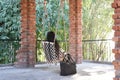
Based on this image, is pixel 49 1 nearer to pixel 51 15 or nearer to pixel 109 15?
pixel 51 15

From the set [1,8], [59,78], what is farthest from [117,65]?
[1,8]

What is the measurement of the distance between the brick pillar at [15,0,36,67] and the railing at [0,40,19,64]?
120 cm

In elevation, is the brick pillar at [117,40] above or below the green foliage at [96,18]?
below

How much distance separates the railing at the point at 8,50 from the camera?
899 centimetres

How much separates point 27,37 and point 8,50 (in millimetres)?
2300

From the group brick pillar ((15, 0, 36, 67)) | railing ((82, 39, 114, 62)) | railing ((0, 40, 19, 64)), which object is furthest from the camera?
railing ((82, 39, 114, 62))

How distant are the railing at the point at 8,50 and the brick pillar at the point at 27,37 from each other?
1.20 meters

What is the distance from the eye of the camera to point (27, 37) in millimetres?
7703

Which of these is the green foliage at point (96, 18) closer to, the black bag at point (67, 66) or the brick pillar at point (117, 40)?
the black bag at point (67, 66)

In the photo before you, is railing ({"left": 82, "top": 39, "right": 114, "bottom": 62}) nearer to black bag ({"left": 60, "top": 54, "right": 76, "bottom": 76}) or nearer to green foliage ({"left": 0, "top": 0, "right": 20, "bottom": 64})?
green foliage ({"left": 0, "top": 0, "right": 20, "bottom": 64})

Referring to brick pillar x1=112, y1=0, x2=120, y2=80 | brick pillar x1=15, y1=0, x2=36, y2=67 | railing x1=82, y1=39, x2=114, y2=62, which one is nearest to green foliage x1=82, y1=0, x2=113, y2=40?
railing x1=82, y1=39, x2=114, y2=62

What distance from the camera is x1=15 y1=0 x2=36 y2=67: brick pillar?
25.0 ft

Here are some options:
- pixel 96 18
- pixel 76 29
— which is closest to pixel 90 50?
pixel 96 18


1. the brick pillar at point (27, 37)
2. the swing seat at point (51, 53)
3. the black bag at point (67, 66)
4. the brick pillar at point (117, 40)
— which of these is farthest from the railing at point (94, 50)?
the brick pillar at point (117, 40)
